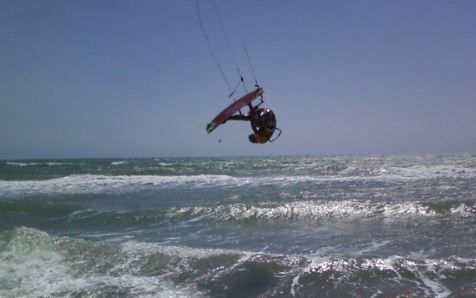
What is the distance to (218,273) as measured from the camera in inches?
307

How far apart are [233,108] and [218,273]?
292cm

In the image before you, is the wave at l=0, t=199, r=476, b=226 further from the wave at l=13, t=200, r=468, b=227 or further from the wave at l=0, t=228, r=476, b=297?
the wave at l=0, t=228, r=476, b=297

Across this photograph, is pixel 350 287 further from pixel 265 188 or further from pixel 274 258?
pixel 265 188

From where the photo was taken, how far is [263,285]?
7.13 m

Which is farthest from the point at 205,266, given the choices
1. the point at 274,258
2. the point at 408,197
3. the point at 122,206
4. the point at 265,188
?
the point at 265,188

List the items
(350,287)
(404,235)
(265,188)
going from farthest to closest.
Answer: (265,188) → (404,235) → (350,287)

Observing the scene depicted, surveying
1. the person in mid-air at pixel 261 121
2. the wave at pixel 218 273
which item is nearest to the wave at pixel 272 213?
the wave at pixel 218 273

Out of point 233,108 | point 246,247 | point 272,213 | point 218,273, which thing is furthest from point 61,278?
point 272,213

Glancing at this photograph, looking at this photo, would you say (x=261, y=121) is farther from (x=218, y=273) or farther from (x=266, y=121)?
(x=218, y=273)

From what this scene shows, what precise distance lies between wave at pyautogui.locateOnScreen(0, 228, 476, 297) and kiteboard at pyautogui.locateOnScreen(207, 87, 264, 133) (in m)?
2.54

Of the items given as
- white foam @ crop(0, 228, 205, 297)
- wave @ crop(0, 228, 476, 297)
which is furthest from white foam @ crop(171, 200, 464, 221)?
white foam @ crop(0, 228, 205, 297)

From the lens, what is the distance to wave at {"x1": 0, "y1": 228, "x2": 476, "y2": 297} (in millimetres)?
6910

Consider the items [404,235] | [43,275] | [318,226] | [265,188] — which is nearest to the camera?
[43,275]

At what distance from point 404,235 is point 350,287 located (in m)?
4.17
